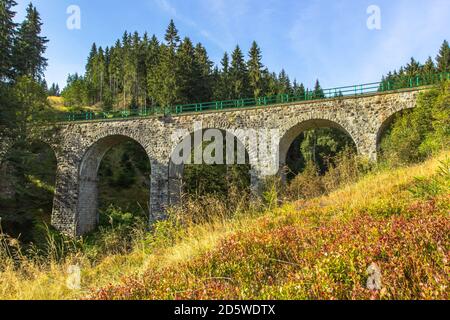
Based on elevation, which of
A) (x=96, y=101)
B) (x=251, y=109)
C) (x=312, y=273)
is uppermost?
(x=96, y=101)

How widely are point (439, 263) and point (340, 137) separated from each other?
47.8m

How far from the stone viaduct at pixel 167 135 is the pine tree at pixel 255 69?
25.1 meters

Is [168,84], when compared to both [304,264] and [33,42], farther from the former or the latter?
[304,264]

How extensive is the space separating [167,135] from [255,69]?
2751 centimetres

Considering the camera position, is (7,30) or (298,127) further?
(7,30)

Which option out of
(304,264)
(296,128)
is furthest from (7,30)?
(304,264)

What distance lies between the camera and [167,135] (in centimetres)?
2327

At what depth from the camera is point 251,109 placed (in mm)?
21125

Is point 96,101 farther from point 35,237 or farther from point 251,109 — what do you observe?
point 251,109

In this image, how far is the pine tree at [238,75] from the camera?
1820 inches

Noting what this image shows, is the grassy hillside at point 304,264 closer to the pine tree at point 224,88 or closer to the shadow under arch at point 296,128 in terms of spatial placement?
the shadow under arch at point 296,128

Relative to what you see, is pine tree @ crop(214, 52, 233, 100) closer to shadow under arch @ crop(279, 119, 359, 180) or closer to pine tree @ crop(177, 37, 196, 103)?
pine tree @ crop(177, 37, 196, 103)

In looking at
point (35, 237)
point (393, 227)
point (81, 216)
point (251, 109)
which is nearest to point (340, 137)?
point (251, 109)

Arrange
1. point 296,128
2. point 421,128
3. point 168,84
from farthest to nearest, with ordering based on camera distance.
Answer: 1. point 168,84
2. point 296,128
3. point 421,128
